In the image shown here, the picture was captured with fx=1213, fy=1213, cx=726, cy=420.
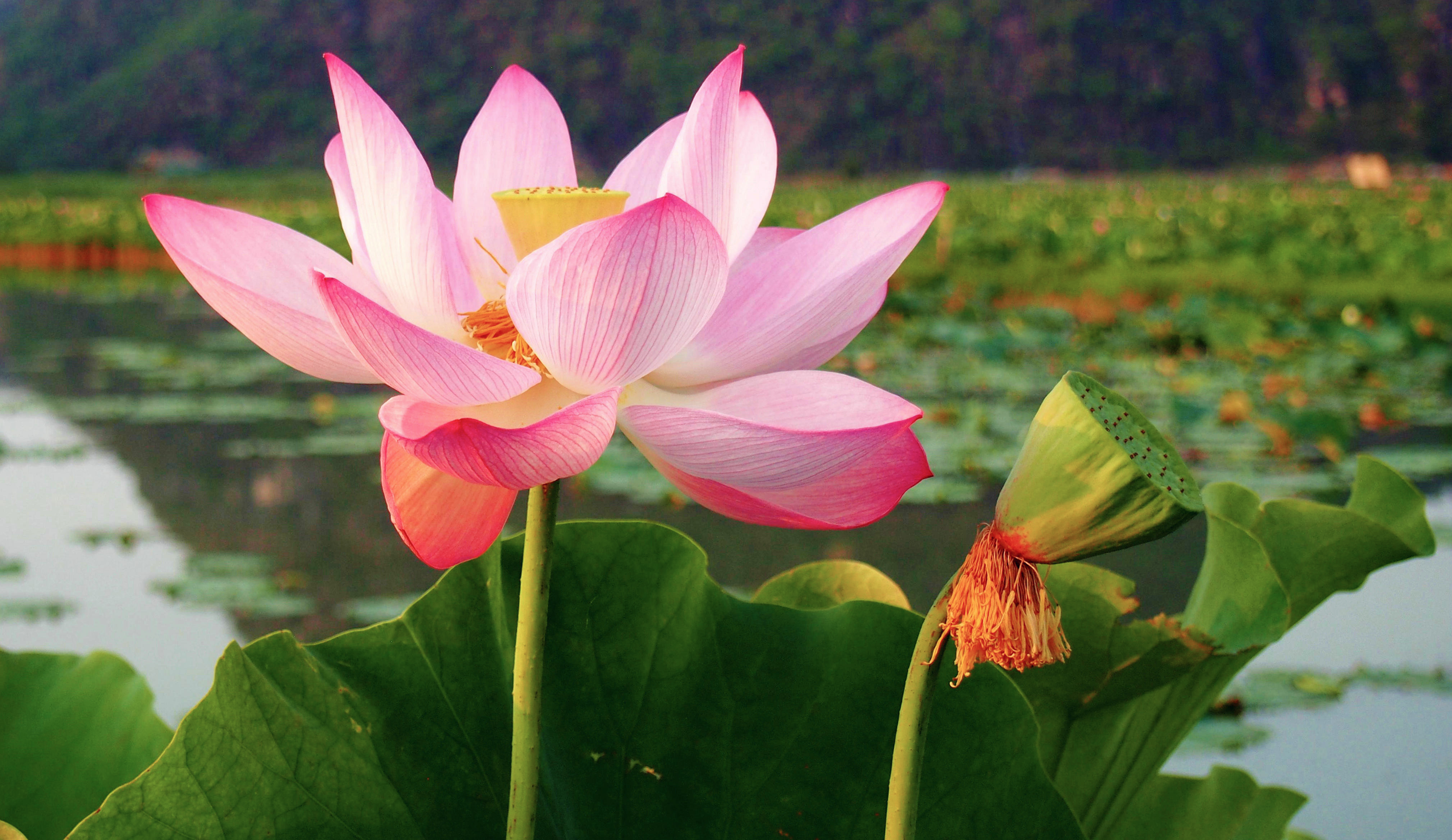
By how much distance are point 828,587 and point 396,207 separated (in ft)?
1.12

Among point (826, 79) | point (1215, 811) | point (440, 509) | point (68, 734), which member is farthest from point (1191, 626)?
point (826, 79)

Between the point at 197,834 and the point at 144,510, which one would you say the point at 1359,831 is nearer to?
the point at 197,834

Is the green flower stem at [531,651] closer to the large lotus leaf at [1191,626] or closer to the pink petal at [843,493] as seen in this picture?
the pink petal at [843,493]

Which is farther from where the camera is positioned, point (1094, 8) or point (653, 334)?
point (1094, 8)

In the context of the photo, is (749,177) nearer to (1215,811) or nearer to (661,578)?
(661,578)

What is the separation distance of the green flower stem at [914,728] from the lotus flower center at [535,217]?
0.49 ft

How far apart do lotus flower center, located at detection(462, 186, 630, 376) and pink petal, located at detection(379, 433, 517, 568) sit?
1.8 inches

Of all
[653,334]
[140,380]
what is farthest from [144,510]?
[653,334]

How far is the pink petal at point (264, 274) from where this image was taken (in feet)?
1.29

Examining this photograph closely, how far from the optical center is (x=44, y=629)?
1990 mm

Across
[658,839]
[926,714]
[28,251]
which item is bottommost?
[28,251]

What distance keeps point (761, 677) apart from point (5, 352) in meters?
5.85

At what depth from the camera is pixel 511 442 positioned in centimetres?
33

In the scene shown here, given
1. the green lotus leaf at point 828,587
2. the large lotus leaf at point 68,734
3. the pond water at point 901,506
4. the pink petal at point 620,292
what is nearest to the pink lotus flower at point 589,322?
the pink petal at point 620,292
